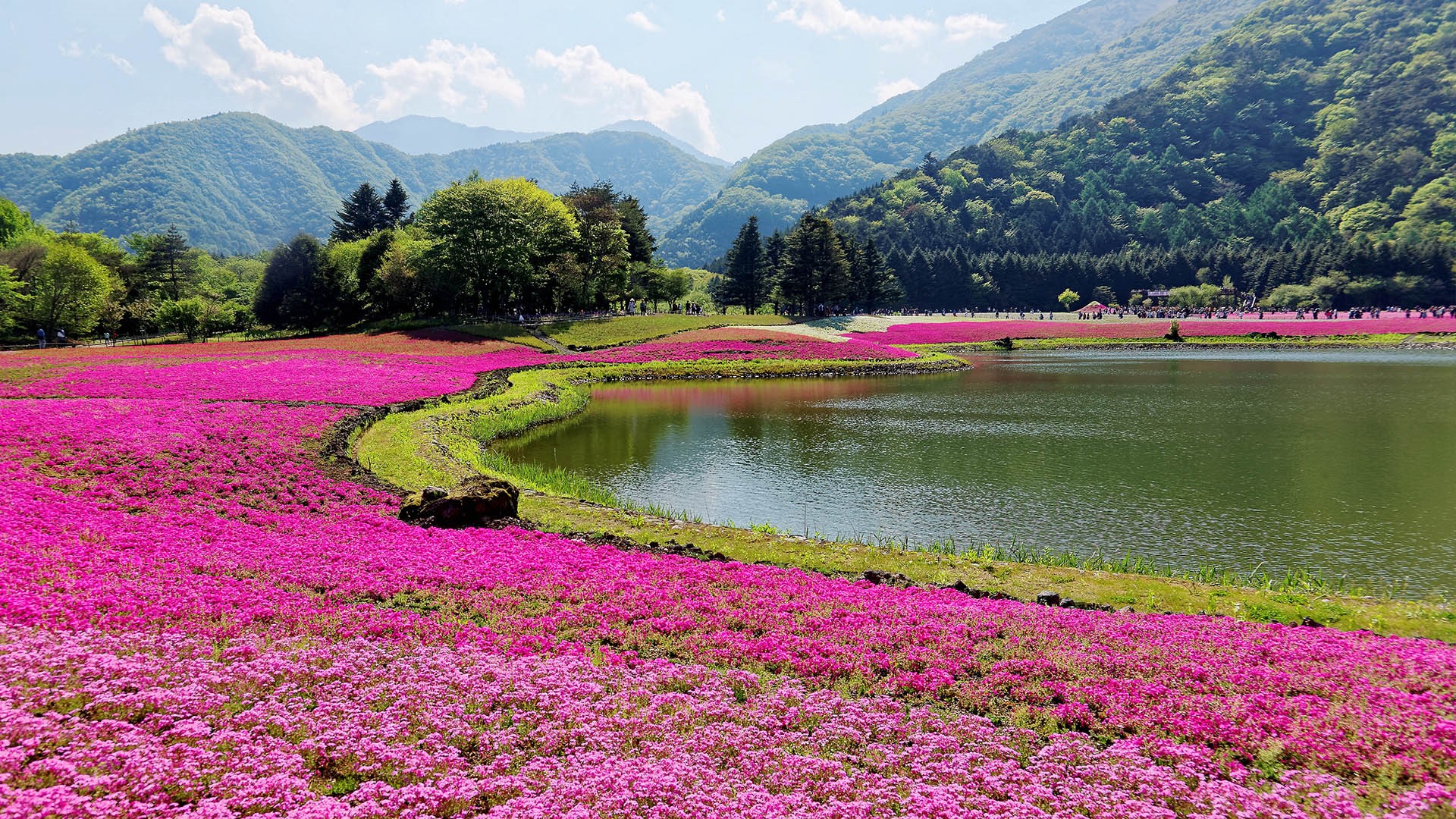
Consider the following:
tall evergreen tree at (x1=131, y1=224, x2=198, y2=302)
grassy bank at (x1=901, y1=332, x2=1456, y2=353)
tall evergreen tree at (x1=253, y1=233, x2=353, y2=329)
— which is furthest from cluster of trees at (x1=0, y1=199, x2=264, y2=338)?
grassy bank at (x1=901, y1=332, x2=1456, y2=353)

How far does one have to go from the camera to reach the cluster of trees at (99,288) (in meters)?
77.8

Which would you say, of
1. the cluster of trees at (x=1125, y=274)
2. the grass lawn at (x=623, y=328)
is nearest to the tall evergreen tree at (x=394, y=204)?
the grass lawn at (x=623, y=328)

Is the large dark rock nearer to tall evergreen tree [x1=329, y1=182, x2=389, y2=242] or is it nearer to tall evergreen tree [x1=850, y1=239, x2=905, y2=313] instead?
tall evergreen tree [x1=329, y1=182, x2=389, y2=242]

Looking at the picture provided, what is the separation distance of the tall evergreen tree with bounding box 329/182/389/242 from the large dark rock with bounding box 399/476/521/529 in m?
104

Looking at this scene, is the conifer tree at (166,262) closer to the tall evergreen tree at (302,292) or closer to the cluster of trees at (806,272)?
the tall evergreen tree at (302,292)

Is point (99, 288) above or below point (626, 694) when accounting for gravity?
above

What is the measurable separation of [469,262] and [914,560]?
74.1m

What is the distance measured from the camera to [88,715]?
8531mm

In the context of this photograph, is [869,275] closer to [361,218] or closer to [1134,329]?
[1134,329]

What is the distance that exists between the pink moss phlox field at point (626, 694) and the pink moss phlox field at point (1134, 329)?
8191cm

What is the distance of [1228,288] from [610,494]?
172 m

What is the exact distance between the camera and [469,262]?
3162 inches

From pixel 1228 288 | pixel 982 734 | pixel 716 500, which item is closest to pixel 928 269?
pixel 1228 288

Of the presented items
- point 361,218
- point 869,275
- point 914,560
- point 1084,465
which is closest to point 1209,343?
point 869,275
